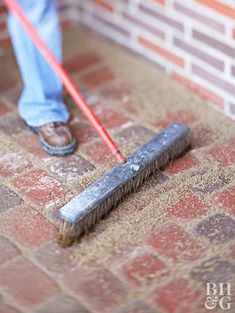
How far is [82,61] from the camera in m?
3.24

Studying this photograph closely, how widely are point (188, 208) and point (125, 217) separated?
0.74 feet

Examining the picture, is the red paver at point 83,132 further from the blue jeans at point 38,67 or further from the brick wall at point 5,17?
the brick wall at point 5,17

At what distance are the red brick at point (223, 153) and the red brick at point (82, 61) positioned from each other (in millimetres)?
912

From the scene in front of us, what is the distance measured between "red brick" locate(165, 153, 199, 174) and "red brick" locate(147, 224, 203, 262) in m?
0.32

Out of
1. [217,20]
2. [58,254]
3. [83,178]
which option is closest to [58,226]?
[58,254]

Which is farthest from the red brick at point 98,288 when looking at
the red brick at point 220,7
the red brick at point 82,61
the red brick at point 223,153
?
the red brick at point 82,61

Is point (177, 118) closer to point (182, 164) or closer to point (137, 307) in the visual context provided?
point (182, 164)

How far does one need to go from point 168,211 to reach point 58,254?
42 cm

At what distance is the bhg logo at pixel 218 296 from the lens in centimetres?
191

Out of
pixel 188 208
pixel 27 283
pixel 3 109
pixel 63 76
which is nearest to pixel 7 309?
pixel 27 283

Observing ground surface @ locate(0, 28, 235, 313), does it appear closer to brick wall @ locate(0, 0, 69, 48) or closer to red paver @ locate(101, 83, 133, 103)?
red paver @ locate(101, 83, 133, 103)

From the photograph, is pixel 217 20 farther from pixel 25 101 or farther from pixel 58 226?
pixel 58 226

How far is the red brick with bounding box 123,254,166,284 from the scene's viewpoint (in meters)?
1.99

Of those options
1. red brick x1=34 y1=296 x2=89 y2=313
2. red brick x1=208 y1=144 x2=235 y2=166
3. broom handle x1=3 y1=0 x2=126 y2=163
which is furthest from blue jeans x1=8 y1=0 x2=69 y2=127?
red brick x1=34 y1=296 x2=89 y2=313
